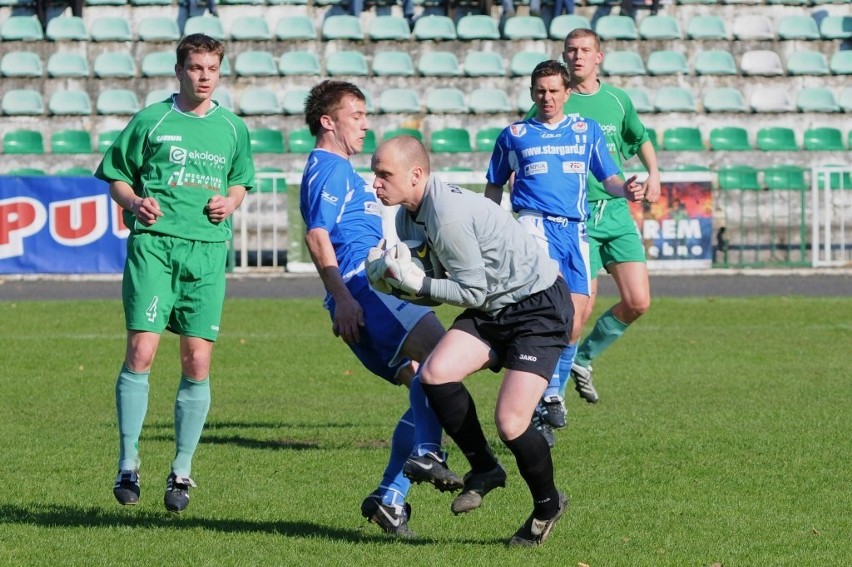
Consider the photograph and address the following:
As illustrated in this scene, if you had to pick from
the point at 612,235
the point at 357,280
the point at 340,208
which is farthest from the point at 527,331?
the point at 612,235

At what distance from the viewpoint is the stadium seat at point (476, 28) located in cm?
2723

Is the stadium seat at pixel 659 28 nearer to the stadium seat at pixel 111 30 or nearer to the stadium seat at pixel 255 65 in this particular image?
the stadium seat at pixel 255 65

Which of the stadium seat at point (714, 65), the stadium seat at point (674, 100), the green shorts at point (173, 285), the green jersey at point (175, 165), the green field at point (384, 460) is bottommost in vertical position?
the green field at point (384, 460)

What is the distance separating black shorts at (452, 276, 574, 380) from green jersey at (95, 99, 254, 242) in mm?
1516

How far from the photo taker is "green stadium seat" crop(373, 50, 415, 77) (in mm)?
26656

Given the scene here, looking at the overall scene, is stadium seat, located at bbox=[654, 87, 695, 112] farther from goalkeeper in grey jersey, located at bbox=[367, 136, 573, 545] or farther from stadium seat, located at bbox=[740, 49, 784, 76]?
goalkeeper in grey jersey, located at bbox=[367, 136, 573, 545]

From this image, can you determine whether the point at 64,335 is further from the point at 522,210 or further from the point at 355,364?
the point at 522,210

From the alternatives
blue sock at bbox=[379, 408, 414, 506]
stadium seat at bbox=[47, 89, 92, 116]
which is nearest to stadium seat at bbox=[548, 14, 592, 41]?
stadium seat at bbox=[47, 89, 92, 116]

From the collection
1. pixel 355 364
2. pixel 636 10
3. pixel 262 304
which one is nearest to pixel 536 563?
pixel 355 364

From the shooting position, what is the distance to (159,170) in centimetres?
666

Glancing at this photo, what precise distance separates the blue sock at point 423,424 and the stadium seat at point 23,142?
2062 centimetres

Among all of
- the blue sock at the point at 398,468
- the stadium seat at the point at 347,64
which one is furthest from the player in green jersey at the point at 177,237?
the stadium seat at the point at 347,64

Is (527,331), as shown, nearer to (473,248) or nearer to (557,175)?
(473,248)

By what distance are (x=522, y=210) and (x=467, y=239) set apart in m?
3.46
